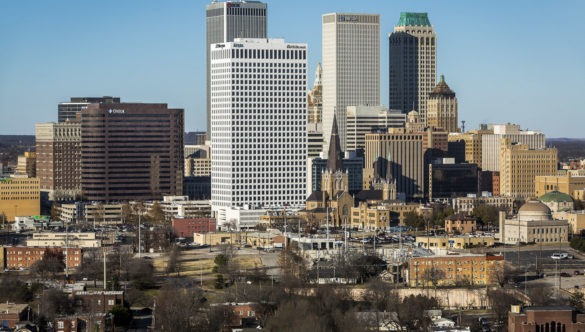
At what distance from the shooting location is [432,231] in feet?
475

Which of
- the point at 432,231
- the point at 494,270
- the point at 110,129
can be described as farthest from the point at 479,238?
the point at 110,129

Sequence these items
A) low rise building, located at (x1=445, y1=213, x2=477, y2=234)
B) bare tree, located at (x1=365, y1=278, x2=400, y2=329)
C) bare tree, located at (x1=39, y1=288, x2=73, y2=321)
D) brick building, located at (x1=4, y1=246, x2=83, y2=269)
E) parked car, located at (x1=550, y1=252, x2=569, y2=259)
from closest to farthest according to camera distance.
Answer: bare tree, located at (x1=39, y1=288, x2=73, y2=321), bare tree, located at (x1=365, y1=278, x2=400, y2=329), brick building, located at (x1=4, y1=246, x2=83, y2=269), parked car, located at (x1=550, y1=252, x2=569, y2=259), low rise building, located at (x1=445, y1=213, x2=477, y2=234)

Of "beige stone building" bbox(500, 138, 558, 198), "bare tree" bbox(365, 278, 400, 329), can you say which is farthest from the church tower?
"bare tree" bbox(365, 278, 400, 329)

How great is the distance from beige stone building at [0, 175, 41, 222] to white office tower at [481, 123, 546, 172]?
53.9 m

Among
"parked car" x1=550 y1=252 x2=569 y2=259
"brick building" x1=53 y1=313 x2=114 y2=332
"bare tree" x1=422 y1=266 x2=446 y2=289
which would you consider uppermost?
"parked car" x1=550 y1=252 x2=569 y2=259

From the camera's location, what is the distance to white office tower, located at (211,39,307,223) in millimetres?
154250

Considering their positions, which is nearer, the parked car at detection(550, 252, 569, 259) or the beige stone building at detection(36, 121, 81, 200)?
the parked car at detection(550, 252, 569, 259)

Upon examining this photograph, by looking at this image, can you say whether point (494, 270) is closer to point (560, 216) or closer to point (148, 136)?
point (560, 216)

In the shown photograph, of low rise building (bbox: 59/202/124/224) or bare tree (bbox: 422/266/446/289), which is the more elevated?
low rise building (bbox: 59/202/124/224)

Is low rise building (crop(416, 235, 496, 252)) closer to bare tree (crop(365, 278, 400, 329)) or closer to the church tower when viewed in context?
the church tower

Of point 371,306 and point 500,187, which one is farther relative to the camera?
point 500,187

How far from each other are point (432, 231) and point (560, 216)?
35.1ft

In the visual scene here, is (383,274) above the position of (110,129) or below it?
below

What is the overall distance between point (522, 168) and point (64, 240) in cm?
6157
